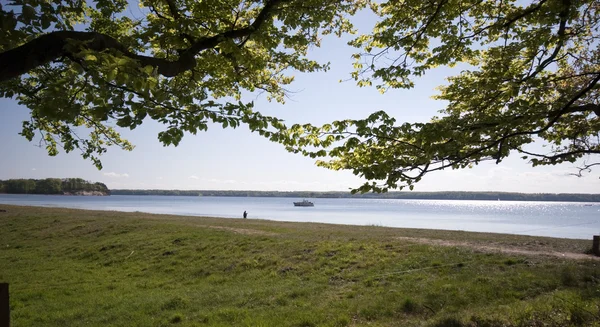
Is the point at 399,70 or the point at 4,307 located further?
the point at 399,70

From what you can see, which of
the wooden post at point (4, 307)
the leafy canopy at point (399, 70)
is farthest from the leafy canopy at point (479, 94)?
the wooden post at point (4, 307)

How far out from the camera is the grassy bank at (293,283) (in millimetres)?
9438

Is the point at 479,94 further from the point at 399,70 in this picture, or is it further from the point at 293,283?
the point at 293,283

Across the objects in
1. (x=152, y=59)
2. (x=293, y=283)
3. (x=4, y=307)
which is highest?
(x=152, y=59)

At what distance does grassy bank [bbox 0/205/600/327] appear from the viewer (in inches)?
372

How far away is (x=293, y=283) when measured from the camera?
44.8ft

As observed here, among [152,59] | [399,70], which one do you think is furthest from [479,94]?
[152,59]

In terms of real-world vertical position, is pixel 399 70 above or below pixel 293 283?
above

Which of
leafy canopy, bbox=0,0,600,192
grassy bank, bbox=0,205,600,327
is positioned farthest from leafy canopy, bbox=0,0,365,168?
grassy bank, bbox=0,205,600,327

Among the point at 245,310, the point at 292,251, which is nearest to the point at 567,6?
the point at 245,310

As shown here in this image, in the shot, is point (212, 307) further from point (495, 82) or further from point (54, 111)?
point (495, 82)

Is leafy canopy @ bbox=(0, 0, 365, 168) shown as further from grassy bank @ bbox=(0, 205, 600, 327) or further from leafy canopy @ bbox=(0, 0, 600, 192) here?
grassy bank @ bbox=(0, 205, 600, 327)

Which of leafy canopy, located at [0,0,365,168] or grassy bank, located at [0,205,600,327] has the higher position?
leafy canopy, located at [0,0,365,168]

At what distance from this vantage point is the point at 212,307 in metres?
11.2
